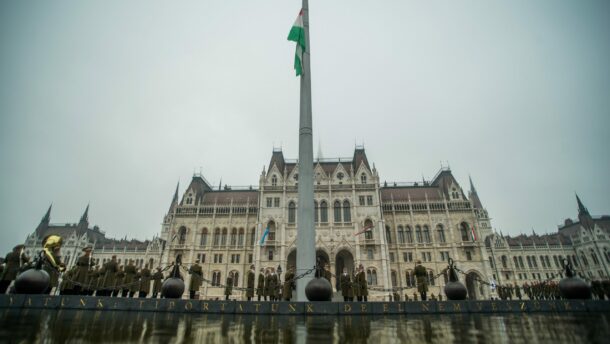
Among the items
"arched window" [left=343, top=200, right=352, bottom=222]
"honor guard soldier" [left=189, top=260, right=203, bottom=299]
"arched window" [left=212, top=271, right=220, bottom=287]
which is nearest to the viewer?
→ "honor guard soldier" [left=189, top=260, right=203, bottom=299]

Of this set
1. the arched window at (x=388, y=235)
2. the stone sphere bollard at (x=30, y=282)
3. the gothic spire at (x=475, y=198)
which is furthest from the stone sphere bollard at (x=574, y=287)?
the gothic spire at (x=475, y=198)

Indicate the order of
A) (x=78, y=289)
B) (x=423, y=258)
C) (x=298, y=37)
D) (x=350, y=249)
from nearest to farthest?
(x=78, y=289) → (x=298, y=37) → (x=350, y=249) → (x=423, y=258)

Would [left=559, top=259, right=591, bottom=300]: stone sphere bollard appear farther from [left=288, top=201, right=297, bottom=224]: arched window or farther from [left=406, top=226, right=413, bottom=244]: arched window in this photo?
[left=406, top=226, right=413, bottom=244]: arched window

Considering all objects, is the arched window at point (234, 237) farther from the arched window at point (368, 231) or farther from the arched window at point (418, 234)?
the arched window at point (418, 234)

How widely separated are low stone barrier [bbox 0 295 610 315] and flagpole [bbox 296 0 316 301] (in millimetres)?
2939

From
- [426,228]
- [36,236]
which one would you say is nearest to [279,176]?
[426,228]

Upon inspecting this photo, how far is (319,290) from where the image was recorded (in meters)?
8.30

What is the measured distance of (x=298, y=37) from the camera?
15.5m

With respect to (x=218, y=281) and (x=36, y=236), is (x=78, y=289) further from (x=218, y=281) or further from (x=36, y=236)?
(x=36, y=236)

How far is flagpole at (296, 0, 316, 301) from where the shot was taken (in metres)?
11.8

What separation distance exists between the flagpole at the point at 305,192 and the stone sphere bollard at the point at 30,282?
7932mm

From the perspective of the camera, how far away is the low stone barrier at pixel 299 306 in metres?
8.35

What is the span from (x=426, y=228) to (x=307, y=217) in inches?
1355

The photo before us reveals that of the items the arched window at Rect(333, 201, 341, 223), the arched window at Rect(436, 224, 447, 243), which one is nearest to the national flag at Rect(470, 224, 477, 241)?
the arched window at Rect(436, 224, 447, 243)
